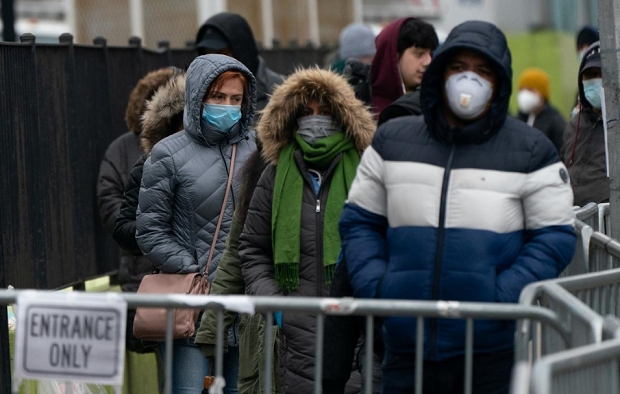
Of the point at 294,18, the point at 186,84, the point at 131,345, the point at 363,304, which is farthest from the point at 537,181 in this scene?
the point at 294,18

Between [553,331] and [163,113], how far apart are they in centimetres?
323

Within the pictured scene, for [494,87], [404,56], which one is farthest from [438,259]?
[404,56]

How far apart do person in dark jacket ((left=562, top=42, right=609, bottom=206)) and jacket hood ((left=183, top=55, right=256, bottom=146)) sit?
2.43 m

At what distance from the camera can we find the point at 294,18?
2209cm

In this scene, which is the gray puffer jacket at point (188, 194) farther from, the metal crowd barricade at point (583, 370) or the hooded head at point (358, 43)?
the hooded head at point (358, 43)

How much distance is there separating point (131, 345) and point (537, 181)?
3.86 m

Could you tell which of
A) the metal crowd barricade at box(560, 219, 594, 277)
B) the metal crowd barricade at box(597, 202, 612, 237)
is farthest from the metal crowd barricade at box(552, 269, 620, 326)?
the metal crowd barricade at box(597, 202, 612, 237)

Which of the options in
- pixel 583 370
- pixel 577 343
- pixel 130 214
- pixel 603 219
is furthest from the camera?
pixel 130 214

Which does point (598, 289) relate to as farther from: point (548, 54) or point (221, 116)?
point (548, 54)

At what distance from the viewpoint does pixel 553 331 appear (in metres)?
4.28

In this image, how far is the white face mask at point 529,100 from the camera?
13.4 meters

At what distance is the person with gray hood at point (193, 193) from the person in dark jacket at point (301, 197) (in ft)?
1.74

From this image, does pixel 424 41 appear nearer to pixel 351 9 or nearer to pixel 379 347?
pixel 379 347

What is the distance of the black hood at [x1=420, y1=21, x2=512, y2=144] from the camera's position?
15.4 feet
